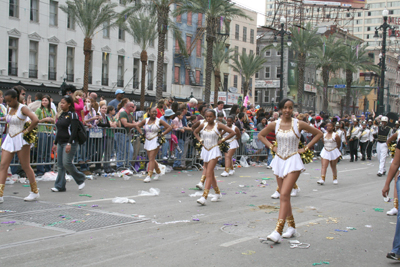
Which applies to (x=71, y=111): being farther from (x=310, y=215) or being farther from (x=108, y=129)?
(x=310, y=215)

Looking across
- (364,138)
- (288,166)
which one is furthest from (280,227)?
(364,138)

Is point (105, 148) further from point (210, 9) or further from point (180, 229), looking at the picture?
point (210, 9)

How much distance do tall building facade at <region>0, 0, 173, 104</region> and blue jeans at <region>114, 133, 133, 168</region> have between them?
77.2ft

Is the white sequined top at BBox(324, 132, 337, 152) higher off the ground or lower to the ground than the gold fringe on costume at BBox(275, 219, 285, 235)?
higher

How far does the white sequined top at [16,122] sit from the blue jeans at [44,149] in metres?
3.08

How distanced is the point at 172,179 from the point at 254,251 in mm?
7365

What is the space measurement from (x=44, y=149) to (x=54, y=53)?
30.6 metres

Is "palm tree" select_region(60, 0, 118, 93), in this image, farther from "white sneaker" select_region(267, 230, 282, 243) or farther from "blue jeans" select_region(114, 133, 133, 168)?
"white sneaker" select_region(267, 230, 282, 243)

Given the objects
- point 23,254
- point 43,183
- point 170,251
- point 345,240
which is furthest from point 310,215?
point 43,183

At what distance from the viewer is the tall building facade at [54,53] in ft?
120

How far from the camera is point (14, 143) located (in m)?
8.44

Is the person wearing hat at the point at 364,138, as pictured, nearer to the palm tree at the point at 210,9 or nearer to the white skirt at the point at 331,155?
the white skirt at the point at 331,155

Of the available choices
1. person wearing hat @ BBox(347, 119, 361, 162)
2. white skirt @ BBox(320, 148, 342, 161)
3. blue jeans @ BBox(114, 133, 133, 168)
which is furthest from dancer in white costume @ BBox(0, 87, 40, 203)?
person wearing hat @ BBox(347, 119, 361, 162)

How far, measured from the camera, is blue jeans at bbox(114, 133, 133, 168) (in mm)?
13523
